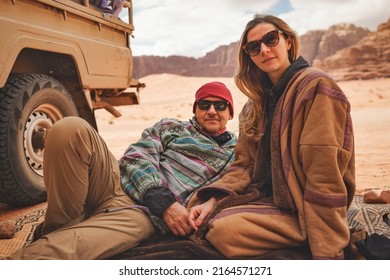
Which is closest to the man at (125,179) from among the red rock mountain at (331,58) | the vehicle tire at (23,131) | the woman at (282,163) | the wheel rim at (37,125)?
the woman at (282,163)

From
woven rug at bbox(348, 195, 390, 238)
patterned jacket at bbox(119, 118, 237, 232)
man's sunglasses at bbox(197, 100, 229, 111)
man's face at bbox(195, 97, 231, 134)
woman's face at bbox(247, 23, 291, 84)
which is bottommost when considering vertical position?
woven rug at bbox(348, 195, 390, 238)

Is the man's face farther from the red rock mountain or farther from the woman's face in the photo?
the red rock mountain

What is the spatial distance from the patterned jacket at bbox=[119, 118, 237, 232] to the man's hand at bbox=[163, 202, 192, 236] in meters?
0.08

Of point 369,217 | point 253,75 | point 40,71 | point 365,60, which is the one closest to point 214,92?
point 253,75

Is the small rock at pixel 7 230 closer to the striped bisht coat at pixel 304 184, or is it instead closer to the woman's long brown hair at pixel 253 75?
the striped bisht coat at pixel 304 184

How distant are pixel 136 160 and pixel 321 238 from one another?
1.12m

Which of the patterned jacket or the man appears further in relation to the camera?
the patterned jacket

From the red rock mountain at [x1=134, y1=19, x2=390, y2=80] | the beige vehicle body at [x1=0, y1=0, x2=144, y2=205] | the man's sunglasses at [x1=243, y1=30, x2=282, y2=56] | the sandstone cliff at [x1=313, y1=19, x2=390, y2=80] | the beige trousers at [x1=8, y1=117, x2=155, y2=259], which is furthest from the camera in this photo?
the red rock mountain at [x1=134, y1=19, x2=390, y2=80]

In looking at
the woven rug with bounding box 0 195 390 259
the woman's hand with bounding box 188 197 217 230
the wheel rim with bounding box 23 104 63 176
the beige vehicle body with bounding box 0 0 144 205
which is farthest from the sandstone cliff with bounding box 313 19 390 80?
the woman's hand with bounding box 188 197 217 230

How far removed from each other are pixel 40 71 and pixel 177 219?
2.51m

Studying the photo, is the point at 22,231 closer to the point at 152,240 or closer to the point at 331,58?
the point at 152,240

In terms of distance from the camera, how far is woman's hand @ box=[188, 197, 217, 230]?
2052 mm

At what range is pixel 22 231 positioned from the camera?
106 inches

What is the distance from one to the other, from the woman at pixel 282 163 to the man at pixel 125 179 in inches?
7.4
